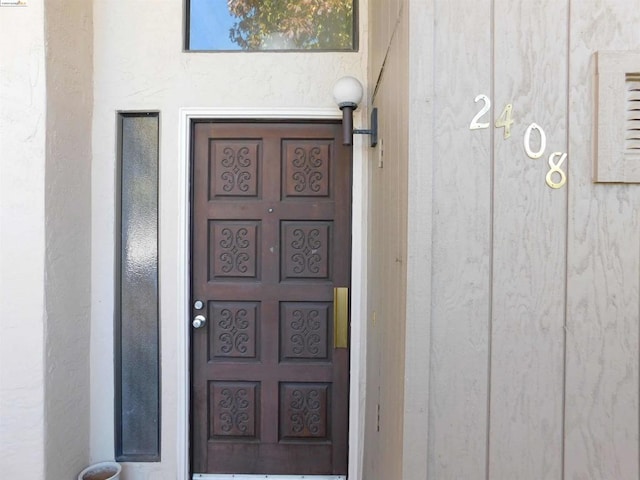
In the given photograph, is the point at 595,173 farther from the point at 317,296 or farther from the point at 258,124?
the point at 258,124

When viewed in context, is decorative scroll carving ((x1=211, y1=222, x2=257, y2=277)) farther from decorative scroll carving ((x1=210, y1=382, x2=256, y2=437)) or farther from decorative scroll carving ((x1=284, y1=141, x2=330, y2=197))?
decorative scroll carving ((x1=210, y1=382, x2=256, y2=437))

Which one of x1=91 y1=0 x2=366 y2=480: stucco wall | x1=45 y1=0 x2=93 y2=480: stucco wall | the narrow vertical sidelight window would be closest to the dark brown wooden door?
x1=91 y1=0 x2=366 y2=480: stucco wall

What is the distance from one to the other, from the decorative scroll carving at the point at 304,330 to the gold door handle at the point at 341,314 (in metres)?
0.06

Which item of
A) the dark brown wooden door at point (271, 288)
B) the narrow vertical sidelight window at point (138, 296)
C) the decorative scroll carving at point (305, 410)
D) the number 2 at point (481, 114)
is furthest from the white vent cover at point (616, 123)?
the narrow vertical sidelight window at point (138, 296)

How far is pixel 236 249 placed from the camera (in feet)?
6.94

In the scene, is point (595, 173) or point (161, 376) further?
point (161, 376)

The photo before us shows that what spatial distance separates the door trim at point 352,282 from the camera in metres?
2.05

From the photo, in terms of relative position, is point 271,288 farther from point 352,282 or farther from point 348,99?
point 348,99

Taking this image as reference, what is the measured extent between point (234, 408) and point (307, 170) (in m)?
1.40

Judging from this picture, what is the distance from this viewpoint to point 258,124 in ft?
6.89

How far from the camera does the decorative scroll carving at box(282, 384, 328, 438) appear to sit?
83.5 inches

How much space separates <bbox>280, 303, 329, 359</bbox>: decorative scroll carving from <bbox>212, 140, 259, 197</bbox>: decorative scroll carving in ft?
2.28

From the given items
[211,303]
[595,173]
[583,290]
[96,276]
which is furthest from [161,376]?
[595,173]

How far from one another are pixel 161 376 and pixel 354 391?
1.06 m
